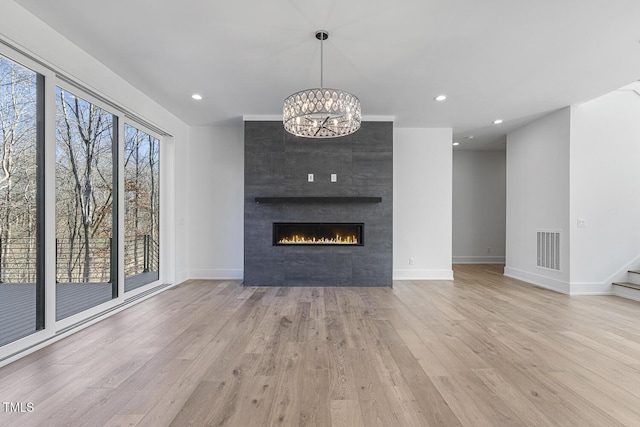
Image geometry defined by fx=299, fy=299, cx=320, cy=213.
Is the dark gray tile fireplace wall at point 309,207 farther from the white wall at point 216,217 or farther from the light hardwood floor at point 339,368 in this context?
the light hardwood floor at point 339,368

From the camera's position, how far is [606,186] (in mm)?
4406

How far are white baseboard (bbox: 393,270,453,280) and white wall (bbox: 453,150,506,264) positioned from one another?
2151mm

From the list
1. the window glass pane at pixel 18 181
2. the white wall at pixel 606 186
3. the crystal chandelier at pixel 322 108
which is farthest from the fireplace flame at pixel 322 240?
the white wall at pixel 606 186

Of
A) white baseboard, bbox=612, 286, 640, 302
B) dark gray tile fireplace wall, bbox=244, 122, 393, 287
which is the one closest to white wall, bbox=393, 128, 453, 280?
dark gray tile fireplace wall, bbox=244, 122, 393, 287

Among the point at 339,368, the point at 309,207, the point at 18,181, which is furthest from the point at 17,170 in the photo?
the point at 309,207

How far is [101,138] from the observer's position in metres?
3.46

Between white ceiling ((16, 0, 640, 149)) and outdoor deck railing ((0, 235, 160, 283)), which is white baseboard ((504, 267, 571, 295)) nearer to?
white ceiling ((16, 0, 640, 149))

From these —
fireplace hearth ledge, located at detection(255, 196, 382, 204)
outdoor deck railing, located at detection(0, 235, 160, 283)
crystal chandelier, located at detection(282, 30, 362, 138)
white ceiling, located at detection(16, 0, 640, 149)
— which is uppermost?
white ceiling, located at detection(16, 0, 640, 149)

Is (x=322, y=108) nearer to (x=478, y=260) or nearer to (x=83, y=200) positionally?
(x=83, y=200)

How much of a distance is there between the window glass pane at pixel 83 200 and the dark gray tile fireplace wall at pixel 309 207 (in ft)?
6.08

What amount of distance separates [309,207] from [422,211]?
2.14m

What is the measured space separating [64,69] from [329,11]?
8.06 feet

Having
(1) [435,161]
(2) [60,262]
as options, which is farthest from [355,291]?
(2) [60,262]

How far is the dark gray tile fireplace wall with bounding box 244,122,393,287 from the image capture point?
480 centimetres
